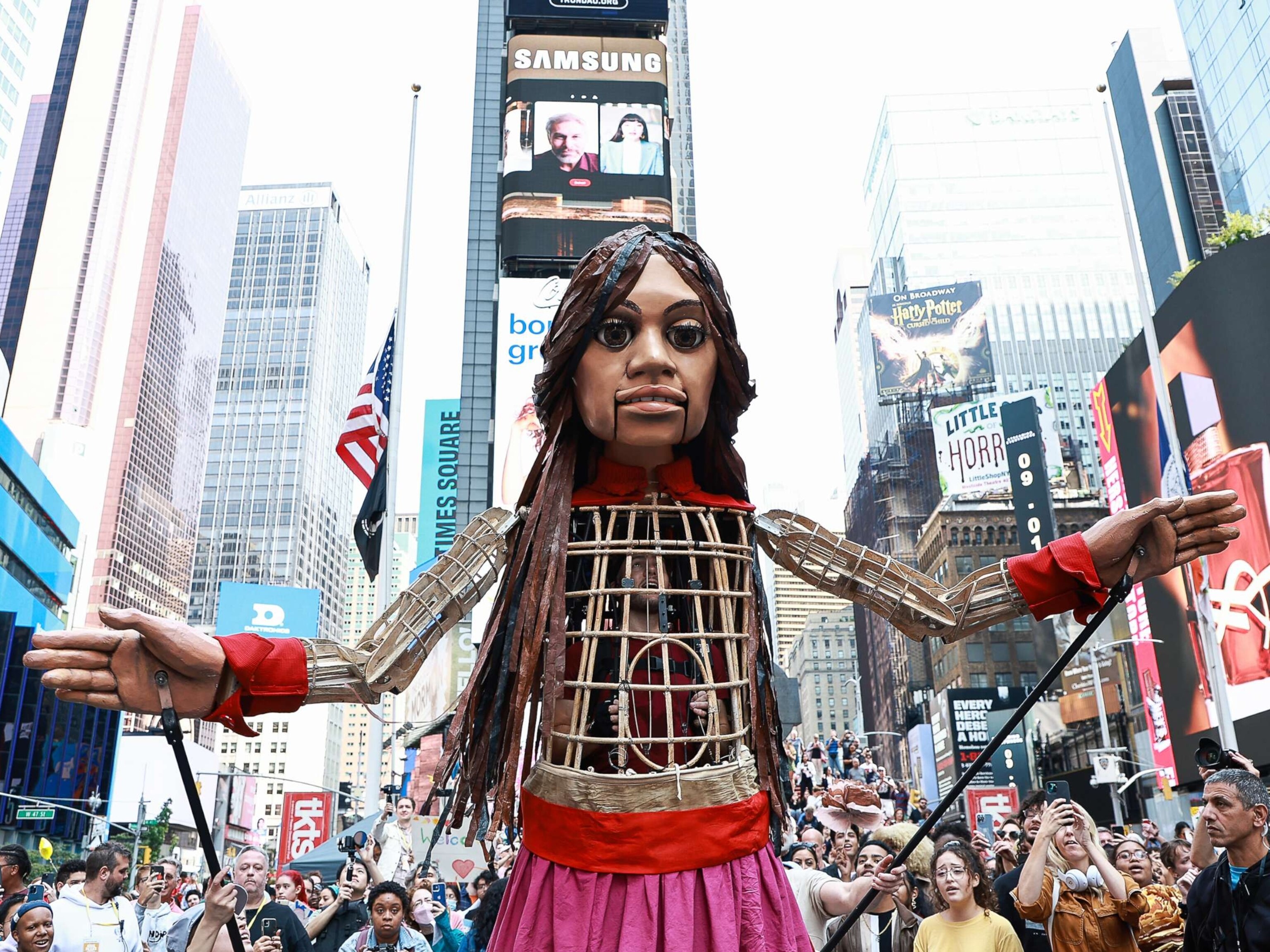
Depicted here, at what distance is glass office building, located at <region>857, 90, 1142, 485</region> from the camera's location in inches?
2955

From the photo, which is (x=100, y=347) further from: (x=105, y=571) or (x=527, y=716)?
(x=527, y=716)

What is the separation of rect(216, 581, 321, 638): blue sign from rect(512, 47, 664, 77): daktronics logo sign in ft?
69.0

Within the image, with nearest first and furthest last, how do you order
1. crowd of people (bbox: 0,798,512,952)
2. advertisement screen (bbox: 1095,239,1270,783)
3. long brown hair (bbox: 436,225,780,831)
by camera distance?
long brown hair (bbox: 436,225,780,831) < crowd of people (bbox: 0,798,512,952) < advertisement screen (bbox: 1095,239,1270,783)

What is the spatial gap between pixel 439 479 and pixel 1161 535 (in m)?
38.5

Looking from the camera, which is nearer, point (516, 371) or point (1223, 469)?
point (1223, 469)

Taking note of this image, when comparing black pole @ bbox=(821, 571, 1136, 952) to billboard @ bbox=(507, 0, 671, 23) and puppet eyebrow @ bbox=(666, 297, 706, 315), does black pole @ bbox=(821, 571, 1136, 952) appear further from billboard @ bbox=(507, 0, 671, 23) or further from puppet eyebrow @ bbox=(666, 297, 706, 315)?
billboard @ bbox=(507, 0, 671, 23)

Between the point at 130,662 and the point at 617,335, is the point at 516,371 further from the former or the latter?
the point at 130,662

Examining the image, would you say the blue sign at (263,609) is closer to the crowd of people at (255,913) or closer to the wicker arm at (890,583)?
the crowd of people at (255,913)

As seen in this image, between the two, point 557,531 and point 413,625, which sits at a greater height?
point 557,531

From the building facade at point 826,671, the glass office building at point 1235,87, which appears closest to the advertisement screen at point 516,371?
the glass office building at point 1235,87

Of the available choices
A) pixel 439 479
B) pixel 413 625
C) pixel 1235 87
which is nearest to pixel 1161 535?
pixel 413 625

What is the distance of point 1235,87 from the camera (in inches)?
1407

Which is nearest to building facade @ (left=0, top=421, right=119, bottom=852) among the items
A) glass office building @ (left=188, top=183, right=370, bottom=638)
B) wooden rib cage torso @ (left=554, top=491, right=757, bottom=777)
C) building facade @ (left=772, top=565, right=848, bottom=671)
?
wooden rib cage torso @ (left=554, top=491, right=757, bottom=777)

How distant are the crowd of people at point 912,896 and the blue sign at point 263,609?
3350 cm
